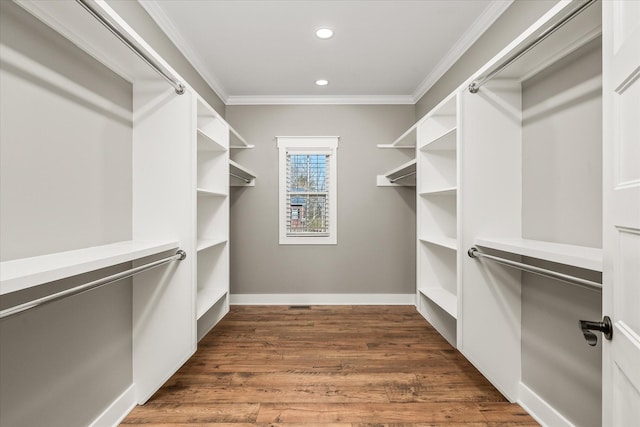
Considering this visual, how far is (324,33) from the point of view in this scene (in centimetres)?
250

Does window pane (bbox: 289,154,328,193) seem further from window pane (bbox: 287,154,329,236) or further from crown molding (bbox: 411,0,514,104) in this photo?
crown molding (bbox: 411,0,514,104)

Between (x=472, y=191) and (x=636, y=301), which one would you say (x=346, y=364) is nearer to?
(x=472, y=191)

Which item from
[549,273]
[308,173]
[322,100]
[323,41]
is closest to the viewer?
[549,273]

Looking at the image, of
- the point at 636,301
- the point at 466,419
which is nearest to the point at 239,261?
the point at 466,419

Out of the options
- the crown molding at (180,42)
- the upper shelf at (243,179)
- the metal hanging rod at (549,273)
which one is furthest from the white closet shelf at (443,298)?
the crown molding at (180,42)

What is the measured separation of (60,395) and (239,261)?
2493 mm

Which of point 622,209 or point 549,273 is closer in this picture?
point 622,209

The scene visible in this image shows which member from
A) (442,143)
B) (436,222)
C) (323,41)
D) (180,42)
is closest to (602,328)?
(442,143)

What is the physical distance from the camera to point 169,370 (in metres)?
1.79

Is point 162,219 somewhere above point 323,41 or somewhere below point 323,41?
below

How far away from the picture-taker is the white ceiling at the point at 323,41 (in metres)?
2.20

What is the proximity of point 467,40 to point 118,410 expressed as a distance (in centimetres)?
347

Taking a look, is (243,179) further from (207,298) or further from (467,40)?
(467,40)

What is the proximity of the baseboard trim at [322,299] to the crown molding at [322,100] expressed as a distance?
2352 mm
